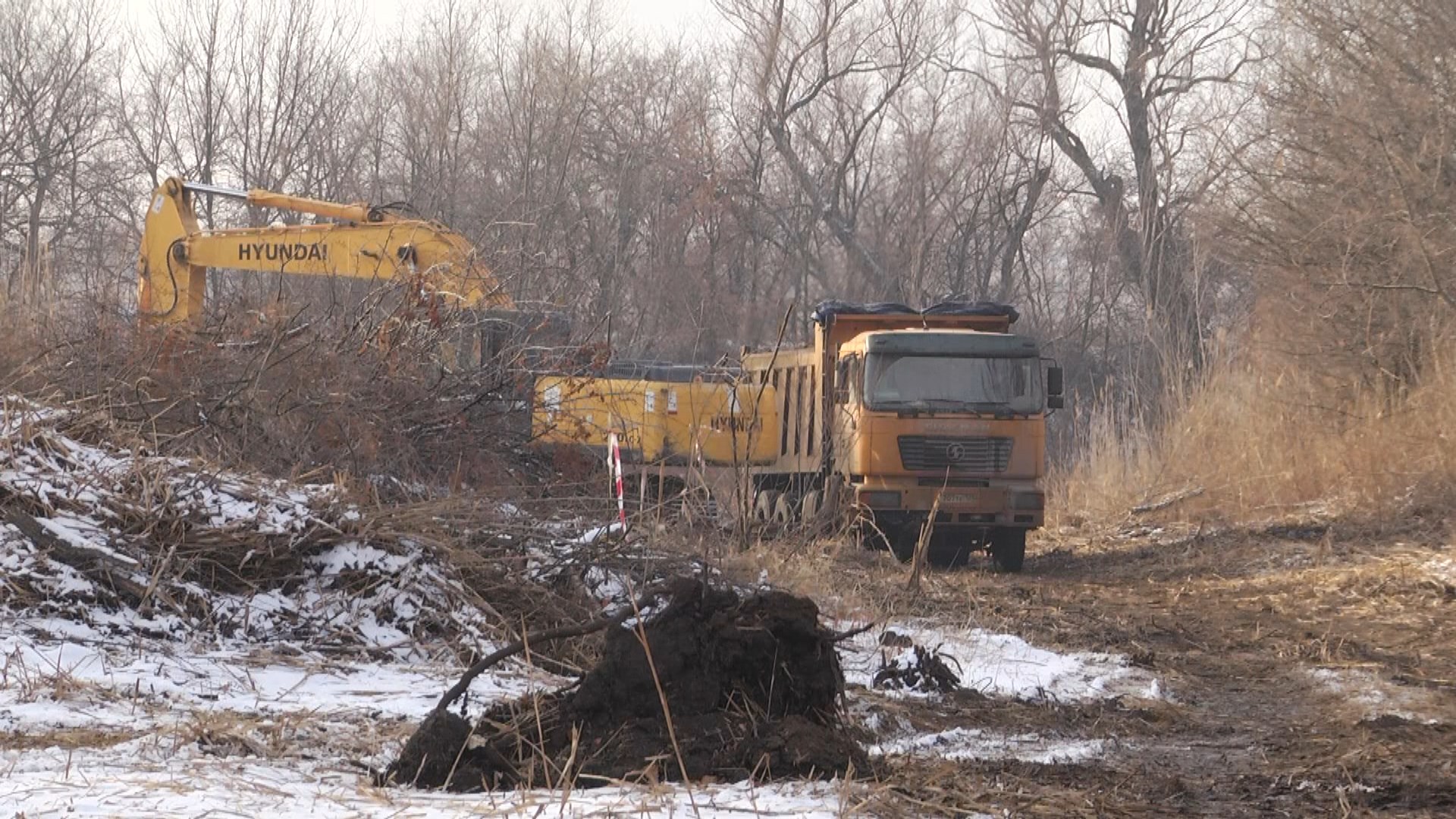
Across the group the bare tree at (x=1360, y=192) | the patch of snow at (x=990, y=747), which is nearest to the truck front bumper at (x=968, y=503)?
the bare tree at (x=1360, y=192)

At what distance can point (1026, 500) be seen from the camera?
59.9ft

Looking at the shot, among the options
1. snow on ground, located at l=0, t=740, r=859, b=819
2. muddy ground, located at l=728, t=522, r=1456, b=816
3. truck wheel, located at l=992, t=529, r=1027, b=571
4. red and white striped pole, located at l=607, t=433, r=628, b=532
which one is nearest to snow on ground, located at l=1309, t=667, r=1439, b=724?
muddy ground, located at l=728, t=522, r=1456, b=816

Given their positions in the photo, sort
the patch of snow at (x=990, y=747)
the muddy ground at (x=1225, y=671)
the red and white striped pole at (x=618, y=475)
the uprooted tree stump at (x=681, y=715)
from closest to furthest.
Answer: the uprooted tree stump at (x=681, y=715) < the muddy ground at (x=1225, y=671) < the patch of snow at (x=990, y=747) < the red and white striped pole at (x=618, y=475)

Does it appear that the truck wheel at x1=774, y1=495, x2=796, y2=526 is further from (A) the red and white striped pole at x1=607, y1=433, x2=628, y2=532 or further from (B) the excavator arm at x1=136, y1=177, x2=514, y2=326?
(A) the red and white striped pole at x1=607, y1=433, x2=628, y2=532

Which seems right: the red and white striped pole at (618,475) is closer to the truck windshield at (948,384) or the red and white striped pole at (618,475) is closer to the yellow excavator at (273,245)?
the yellow excavator at (273,245)

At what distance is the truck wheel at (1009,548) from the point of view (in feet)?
60.5

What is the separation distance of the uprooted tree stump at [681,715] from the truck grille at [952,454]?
41.6ft

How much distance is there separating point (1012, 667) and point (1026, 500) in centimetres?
947

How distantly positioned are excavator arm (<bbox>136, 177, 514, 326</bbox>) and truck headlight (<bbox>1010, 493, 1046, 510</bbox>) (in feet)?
21.8

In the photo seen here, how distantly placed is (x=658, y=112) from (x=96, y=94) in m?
12.7

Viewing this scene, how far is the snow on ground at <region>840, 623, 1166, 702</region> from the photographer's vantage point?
321 inches

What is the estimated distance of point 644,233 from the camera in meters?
39.3

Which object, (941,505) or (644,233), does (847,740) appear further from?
(644,233)

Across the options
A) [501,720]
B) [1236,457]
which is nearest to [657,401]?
[1236,457]
